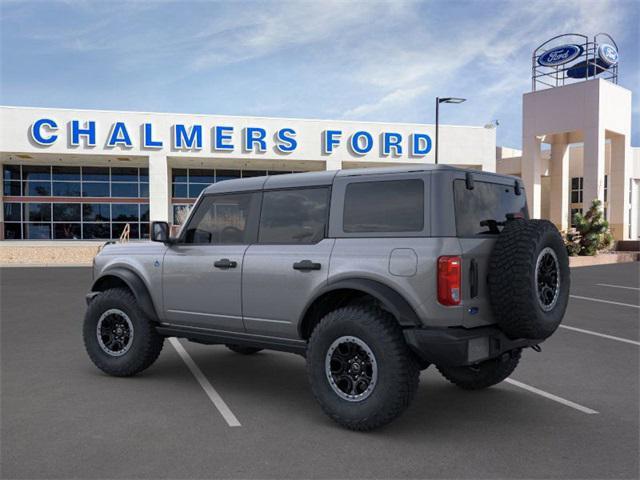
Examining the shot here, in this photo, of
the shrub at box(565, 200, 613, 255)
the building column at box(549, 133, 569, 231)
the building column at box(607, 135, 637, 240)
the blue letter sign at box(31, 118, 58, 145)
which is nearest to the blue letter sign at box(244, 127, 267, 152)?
the blue letter sign at box(31, 118, 58, 145)

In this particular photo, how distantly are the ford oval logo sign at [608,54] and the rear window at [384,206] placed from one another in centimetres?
3389

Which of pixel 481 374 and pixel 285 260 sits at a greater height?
pixel 285 260

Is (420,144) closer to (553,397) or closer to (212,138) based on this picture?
(212,138)

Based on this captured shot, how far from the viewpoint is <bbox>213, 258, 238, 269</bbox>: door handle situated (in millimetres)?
5360

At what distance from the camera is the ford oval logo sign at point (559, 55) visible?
3347cm

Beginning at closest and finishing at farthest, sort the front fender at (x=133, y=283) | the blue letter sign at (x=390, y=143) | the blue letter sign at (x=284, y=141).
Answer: the front fender at (x=133, y=283) → the blue letter sign at (x=284, y=141) → the blue letter sign at (x=390, y=143)

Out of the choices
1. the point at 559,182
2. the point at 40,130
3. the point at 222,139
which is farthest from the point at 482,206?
the point at 559,182

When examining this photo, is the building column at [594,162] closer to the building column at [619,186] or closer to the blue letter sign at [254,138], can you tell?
the building column at [619,186]

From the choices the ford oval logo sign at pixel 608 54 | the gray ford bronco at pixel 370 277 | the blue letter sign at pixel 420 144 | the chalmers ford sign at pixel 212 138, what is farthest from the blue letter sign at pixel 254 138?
the gray ford bronco at pixel 370 277

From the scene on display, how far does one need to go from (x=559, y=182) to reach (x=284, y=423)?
1378 inches

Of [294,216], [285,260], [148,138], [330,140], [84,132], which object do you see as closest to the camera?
[285,260]

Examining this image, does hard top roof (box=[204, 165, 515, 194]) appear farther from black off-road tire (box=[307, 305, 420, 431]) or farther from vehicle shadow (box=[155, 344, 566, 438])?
vehicle shadow (box=[155, 344, 566, 438])

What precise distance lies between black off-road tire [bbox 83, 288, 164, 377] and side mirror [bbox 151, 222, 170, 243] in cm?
87

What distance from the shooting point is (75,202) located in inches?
1403
